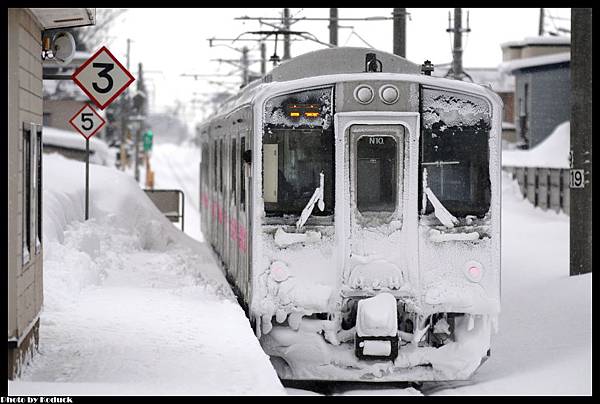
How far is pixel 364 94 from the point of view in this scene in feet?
33.8

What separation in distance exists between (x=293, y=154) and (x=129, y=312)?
265cm

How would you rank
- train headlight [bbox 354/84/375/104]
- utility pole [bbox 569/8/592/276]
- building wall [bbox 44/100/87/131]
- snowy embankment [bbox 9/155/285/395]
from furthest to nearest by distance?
building wall [bbox 44/100/87/131] < utility pole [bbox 569/8/592/276] < train headlight [bbox 354/84/375/104] < snowy embankment [bbox 9/155/285/395]

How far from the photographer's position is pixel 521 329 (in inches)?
529

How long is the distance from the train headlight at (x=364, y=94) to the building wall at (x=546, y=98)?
114 feet

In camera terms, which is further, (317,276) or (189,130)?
(189,130)

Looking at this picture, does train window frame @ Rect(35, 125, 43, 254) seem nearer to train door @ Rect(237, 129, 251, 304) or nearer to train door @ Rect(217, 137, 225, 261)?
train door @ Rect(237, 129, 251, 304)

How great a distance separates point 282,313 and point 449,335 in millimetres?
1453

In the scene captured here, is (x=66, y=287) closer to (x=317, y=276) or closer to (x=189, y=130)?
(x=317, y=276)

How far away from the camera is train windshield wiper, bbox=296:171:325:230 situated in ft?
33.6

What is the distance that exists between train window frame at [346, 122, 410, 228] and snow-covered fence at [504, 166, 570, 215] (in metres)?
20.3

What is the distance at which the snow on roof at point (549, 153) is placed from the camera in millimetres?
40594

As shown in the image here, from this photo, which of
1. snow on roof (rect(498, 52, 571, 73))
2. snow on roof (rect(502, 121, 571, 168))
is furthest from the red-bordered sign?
snow on roof (rect(498, 52, 571, 73))
